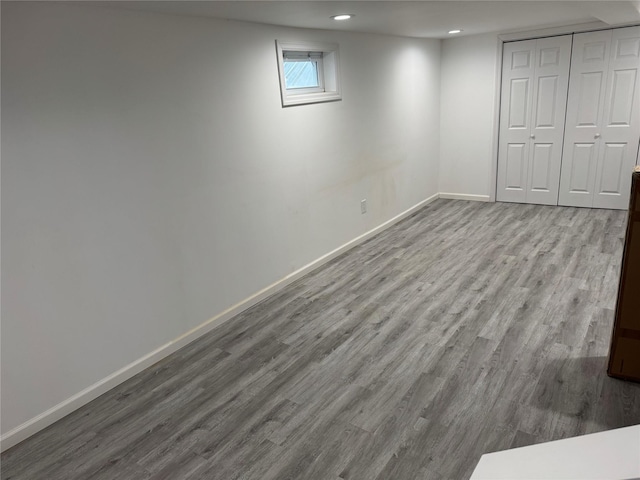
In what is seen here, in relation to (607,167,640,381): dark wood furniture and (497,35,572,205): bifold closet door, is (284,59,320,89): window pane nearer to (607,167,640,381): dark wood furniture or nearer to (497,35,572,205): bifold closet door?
(607,167,640,381): dark wood furniture

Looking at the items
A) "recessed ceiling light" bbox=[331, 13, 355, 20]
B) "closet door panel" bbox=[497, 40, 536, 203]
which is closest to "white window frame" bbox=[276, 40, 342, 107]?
"recessed ceiling light" bbox=[331, 13, 355, 20]

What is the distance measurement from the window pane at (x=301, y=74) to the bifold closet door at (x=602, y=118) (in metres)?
3.24

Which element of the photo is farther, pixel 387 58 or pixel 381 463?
pixel 387 58

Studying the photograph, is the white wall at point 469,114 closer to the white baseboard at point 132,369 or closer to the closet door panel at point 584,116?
the closet door panel at point 584,116

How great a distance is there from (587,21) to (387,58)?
221 centimetres

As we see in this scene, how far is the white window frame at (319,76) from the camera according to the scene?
3.51m

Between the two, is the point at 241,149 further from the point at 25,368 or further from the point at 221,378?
the point at 25,368

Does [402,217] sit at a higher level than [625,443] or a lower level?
lower

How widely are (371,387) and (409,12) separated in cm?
264

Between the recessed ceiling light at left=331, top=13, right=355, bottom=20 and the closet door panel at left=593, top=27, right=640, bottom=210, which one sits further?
the closet door panel at left=593, top=27, right=640, bottom=210

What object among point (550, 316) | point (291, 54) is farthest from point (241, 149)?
point (550, 316)

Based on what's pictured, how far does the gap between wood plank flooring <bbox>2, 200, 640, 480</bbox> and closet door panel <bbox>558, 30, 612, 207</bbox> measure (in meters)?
1.94

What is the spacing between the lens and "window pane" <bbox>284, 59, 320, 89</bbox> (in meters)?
3.77

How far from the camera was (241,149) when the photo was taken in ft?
10.6
